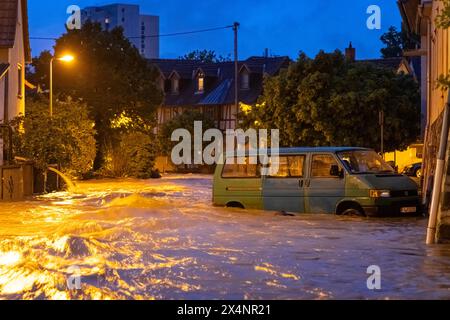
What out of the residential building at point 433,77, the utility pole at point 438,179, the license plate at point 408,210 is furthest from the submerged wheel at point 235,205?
the utility pole at point 438,179

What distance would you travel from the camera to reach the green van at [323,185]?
55.1ft

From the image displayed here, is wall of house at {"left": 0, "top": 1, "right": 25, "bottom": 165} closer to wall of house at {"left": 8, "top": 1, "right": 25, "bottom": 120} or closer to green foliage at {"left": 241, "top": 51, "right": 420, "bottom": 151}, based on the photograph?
wall of house at {"left": 8, "top": 1, "right": 25, "bottom": 120}

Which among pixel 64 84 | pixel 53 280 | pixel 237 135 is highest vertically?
pixel 64 84

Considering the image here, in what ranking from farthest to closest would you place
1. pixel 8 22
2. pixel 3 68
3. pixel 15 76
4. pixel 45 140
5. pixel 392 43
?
pixel 392 43, pixel 15 76, pixel 8 22, pixel 3 68, pixel 45 140

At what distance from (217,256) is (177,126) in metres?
52.1

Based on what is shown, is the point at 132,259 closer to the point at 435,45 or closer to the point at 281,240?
the point at 281,240

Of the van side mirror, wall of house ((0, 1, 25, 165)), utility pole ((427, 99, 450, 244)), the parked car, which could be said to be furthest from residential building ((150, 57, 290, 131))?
utility pole ((427, 99, 450, 244))

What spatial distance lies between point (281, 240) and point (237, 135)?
98.5ft

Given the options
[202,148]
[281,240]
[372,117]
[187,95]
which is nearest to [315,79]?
[372,117]

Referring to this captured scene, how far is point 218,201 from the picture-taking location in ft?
63.1

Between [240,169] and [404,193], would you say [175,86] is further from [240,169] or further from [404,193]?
[404,193]

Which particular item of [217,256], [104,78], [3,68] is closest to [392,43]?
[104,78]

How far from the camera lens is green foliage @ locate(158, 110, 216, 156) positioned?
6384cm

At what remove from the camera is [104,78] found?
165ft
